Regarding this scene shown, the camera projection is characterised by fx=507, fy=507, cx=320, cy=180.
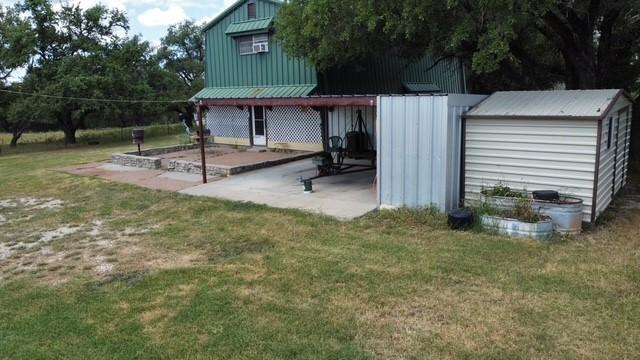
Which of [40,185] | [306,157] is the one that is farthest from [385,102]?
[40,185]

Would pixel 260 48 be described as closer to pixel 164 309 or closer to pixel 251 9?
pixel 251 9

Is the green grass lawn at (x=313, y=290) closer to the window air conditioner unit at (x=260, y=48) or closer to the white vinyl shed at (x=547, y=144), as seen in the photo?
the white vinyl shed at (x=547, y=144)

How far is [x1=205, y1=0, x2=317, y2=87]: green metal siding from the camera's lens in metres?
15.4

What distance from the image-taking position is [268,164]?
43.1ft

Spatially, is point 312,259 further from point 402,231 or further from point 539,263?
point 539,263

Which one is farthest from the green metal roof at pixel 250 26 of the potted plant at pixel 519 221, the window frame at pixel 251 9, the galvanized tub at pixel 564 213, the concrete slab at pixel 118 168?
the galvanized tub at pixel 564 213

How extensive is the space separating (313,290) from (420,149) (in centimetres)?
337

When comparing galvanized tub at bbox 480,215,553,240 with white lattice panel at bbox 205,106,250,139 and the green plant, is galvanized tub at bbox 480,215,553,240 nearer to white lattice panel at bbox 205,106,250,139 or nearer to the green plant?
the green plant

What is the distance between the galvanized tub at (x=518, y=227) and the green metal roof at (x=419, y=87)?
11420 mm

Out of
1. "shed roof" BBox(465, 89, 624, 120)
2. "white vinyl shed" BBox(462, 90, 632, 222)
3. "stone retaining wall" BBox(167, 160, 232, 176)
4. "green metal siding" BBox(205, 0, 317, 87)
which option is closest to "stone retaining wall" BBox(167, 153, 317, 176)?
"stone retaining wall" BBox(167, 160, 232, 176)

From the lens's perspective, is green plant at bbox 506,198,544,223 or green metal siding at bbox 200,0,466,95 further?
green metal siding at bbox 200,0,466,95

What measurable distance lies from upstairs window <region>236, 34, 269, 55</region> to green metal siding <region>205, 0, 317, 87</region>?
14cm

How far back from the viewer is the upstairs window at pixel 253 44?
1605cm

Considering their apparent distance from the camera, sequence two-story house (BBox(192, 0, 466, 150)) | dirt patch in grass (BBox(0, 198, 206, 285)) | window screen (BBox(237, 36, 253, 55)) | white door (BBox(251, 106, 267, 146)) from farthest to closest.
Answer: white door (BBox(251, 106, 267, 146)) → window screen (BBox(237, 36, 253, 55)) → two-story house (BBox(192, 0, 466, 150)) → dirt patch in grass (BBox(0, 198, 206, 285))
